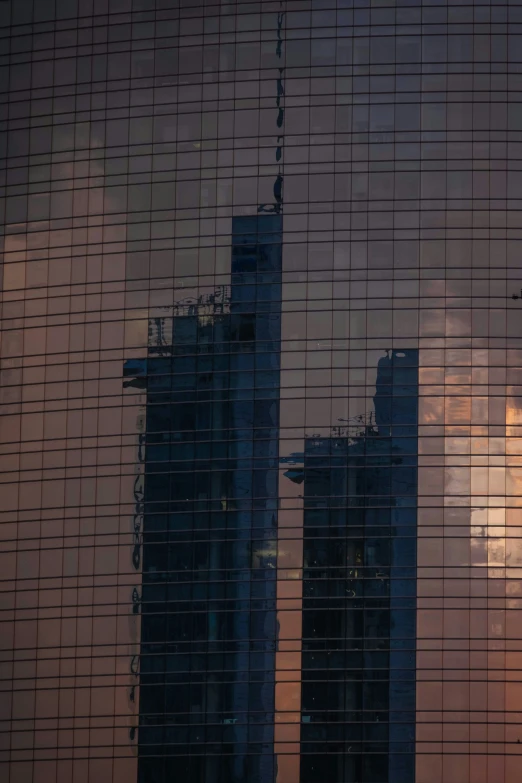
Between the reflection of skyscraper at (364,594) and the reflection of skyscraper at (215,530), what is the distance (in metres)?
2.93

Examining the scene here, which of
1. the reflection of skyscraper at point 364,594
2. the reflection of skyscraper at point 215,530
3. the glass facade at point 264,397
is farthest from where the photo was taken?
the reflection of skyscraper at point 215,530

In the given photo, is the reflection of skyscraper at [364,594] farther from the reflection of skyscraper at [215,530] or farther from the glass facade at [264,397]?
the reflection of skyscraper at [215,530]

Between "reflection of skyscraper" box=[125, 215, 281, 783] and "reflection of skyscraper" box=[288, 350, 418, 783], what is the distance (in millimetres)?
2934

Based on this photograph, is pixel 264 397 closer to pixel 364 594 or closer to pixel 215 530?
pixel 215 530

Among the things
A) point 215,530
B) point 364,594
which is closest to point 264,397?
point 215,530

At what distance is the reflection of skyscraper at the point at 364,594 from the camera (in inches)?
3391

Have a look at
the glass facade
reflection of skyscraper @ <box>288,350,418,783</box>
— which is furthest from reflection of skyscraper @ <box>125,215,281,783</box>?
reflection of skyscraper @ <box>288,350,418,783</box>

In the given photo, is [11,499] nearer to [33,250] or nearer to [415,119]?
[33,250]

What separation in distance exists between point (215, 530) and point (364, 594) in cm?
1082

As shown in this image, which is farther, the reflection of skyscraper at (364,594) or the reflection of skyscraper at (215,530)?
the reflection of skyscraper at (215,530)

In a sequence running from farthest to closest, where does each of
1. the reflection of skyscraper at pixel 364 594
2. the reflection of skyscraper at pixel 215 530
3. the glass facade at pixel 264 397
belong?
the reflection of skyscraper at pixel 215 530
the glass facade at pixel 264 397
the reflection of skyscraper at pixel 364 594

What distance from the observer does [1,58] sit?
98000 mm

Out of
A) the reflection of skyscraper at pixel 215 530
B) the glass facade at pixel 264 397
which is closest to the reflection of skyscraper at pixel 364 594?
the glass facade at pixel 264 397

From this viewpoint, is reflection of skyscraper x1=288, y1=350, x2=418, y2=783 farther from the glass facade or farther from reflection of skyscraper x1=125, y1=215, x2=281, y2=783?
reflection of skyscraper x1=125, y1=215, x2=281, y2=783
